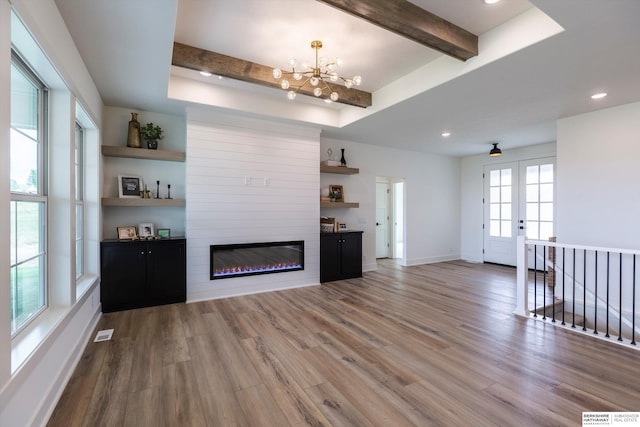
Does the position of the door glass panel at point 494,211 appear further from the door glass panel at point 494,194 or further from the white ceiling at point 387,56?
the white ceiling at point 387,56

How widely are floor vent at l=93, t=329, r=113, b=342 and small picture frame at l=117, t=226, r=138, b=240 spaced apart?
49.1 inches

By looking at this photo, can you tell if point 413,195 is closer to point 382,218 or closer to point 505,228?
point 382,218

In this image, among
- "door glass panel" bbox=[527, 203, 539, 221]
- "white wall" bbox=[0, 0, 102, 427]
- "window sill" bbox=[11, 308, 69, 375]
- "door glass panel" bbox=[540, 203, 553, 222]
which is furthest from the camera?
"door glass panel" bbox=[527, 203, 539, 221]

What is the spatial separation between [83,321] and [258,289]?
224 centimetres

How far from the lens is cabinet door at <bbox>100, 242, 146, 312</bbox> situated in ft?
12.1

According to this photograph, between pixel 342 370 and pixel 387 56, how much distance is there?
3.23 meters

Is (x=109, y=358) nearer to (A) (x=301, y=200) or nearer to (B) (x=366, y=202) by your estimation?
(A) (x=301, y=200)

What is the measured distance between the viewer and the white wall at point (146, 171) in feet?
13.5

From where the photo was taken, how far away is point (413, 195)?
7.11m

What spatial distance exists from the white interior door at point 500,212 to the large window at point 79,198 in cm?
787

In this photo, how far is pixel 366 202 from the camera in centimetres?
639

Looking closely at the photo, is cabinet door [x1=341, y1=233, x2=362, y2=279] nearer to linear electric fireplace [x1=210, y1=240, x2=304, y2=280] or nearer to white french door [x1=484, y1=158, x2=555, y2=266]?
linear electric fireplace [x1=210, y1=240, x2=304, y2=280]

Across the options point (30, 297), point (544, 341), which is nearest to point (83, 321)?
point (30, 297)

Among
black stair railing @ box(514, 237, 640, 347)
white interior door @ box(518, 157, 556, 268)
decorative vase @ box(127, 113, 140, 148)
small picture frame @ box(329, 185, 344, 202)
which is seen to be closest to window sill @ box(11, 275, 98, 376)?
decorative vase @ box(127, 113, 140, 148)
